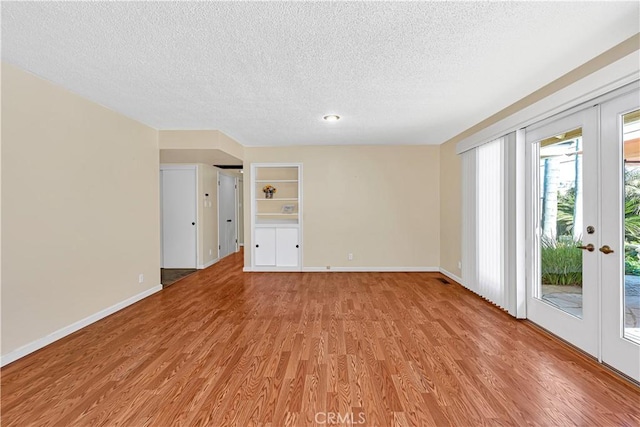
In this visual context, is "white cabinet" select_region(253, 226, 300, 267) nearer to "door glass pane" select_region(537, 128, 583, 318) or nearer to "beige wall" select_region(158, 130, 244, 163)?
"beige wall" select_region(158, 130, 244, 163)

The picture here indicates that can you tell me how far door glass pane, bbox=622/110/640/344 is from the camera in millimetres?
2057

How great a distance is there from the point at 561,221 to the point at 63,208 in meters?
4.76

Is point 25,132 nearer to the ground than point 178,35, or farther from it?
nearer to the ground

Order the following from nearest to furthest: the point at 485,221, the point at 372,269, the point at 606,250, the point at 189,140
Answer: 1. the point at 606,250
2. the point at 485,221
3. the point at 189,140
4. the point at 372,269

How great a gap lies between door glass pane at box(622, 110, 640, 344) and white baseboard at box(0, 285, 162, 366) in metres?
4.70

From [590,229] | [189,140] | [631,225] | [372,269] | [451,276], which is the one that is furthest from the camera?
[372,269]

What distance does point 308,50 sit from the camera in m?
2.11

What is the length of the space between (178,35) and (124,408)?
2.41m

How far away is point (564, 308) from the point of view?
2.70 m

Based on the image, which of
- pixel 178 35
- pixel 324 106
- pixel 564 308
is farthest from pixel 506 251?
pixel 178 35

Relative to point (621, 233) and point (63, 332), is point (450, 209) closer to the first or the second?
point (621, 233)

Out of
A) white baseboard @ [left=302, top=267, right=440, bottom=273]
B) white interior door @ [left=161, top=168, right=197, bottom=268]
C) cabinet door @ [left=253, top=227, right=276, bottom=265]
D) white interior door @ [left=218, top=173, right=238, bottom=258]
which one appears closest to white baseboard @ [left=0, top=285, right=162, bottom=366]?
white interior door @ [left=161, top=168, right=197, bottom=268]

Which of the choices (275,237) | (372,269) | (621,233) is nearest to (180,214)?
(275,237)

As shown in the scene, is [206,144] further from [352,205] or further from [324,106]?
[352,205]
